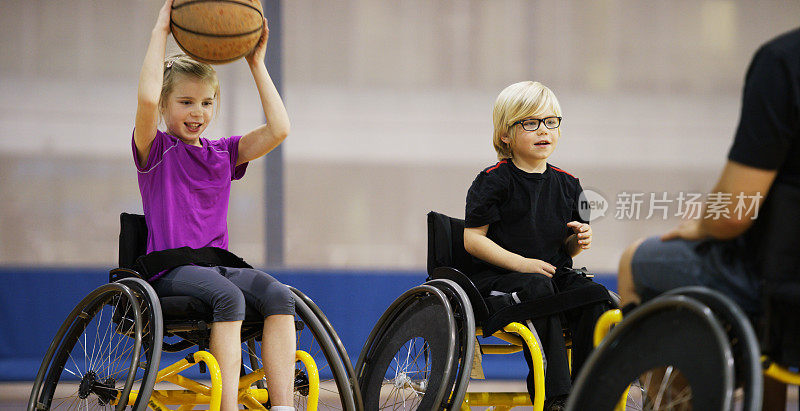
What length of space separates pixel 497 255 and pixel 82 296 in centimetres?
227

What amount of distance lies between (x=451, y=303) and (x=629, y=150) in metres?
2.30

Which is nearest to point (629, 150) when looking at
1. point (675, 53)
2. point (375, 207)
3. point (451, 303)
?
point (675, 53)

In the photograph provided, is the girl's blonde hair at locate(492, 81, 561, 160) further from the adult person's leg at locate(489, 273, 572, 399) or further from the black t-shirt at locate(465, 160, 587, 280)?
the adult person's leg at locate(489, 273, 572, 399)

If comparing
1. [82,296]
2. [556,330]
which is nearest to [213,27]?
[556,330]

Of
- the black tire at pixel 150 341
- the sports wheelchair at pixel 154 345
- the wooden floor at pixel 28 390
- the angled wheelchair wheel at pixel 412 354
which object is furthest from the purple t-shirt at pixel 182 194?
the wooden floor at pixel 28 390

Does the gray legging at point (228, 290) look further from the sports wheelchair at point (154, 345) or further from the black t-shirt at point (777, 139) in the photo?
the black t-shirt at point (777, 139)

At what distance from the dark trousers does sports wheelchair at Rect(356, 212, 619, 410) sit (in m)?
0.03

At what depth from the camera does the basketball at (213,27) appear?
79.7 inches

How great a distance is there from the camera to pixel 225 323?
1948 millimetres

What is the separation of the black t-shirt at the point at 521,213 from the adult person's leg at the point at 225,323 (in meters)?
0.71

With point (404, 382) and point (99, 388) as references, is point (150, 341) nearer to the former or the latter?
point (99, 388)

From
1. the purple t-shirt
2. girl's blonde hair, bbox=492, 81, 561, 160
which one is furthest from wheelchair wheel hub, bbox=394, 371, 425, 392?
girl's blonde hair, bbox=492, 81, 561, 160

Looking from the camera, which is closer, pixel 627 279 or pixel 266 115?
pixel 627 279

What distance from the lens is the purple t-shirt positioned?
7.04 feet
